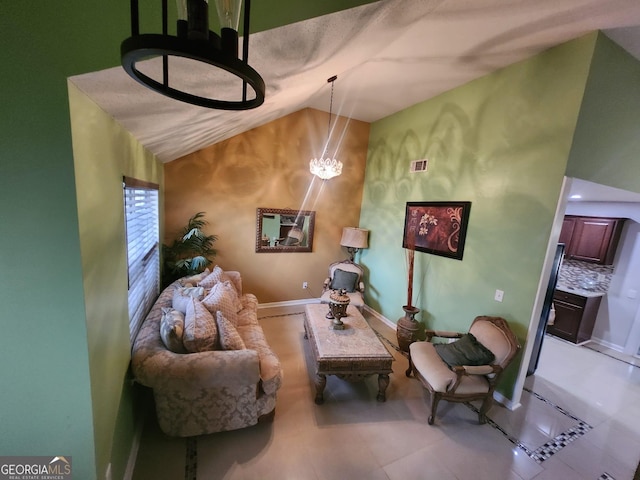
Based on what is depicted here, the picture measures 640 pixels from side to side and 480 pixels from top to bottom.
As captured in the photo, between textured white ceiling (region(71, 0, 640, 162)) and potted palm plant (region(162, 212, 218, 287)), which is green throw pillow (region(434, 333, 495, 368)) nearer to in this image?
textured white ceiling (region(71, 0, 640, 162))

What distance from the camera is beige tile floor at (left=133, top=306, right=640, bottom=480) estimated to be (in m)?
1.77

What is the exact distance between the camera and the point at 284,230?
4.27 metres

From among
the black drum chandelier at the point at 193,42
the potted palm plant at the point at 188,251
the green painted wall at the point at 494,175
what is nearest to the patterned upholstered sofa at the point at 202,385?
the potted palm plant at the point at 188,251

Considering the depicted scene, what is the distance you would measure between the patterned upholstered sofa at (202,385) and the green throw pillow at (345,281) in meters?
2.20

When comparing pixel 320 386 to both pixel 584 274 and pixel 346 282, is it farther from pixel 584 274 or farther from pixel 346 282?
pixel 584 274

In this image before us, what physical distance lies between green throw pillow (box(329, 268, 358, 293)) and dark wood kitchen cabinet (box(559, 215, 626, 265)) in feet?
11.9

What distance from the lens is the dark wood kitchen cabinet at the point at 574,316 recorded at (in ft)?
12.3

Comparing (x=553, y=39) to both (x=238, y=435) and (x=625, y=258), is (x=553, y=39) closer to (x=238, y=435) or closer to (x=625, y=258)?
(x=625, y=258)

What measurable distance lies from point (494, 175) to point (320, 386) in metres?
2.79

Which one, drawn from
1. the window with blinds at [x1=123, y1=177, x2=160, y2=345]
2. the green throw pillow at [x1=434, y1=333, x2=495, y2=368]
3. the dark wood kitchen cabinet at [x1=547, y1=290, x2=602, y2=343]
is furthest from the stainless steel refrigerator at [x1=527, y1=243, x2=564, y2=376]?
the window with blinds at [x1=123, y1=177, x2=160, y2=345]

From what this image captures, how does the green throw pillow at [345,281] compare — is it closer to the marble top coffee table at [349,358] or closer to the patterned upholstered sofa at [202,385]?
the marble top coffee table at [349,358]

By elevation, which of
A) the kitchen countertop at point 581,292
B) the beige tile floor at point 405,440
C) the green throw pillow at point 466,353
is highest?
the kitchen countertop at point 581,292

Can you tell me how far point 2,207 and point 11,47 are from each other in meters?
0.53

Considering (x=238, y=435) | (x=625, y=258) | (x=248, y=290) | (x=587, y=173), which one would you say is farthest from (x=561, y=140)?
(x=248, y=290)
